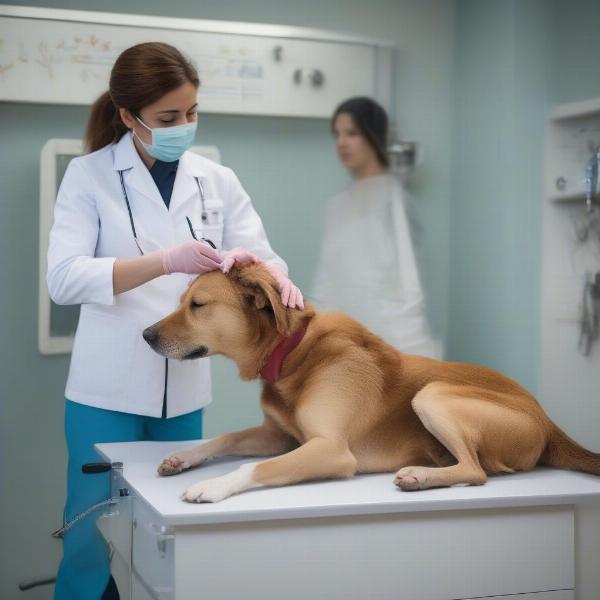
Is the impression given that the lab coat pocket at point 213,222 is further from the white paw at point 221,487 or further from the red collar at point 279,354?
the white paw at point 221,487

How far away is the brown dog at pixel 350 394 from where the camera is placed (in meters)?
1.56

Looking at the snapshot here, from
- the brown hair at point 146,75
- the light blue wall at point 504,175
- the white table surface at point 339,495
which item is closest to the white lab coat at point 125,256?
the brown hair at point 146,75

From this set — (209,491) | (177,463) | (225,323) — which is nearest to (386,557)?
(209,491)

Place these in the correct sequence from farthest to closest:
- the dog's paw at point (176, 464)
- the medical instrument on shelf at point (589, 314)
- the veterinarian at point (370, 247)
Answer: the veterinarian at point (370, 247) < the medical instrument on shelf at point (589, 314) < the dog's paw at point (176, 464)

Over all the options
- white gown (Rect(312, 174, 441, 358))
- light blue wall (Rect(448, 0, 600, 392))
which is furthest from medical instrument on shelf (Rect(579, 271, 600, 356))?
white gown (Rect(312, 174, 441, 358))

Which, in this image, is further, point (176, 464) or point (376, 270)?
point (376, 270)

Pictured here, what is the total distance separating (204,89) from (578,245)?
1.39 m

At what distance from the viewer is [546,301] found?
290cm

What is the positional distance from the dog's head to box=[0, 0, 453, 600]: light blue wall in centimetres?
129

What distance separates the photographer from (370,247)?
280 cm

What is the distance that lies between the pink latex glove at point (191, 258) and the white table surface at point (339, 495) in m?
0.39

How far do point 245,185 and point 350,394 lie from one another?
152cm

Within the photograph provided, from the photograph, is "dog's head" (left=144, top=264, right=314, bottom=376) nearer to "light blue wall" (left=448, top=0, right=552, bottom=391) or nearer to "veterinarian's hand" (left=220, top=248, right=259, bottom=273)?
"veterinarian's hand" (left=220, top=248, right=259, bottom=273)

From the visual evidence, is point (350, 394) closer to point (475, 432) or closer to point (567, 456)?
point (475, 432)
